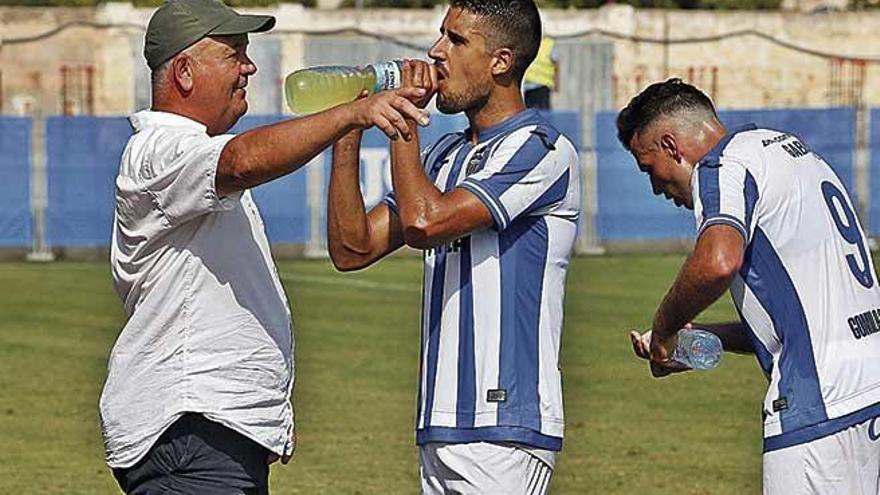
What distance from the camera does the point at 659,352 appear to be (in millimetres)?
6918

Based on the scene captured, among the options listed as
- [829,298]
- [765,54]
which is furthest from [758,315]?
[765,54]

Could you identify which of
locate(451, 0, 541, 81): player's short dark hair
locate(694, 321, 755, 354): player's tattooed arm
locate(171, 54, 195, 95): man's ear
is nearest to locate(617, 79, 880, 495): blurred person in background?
locate(694, 321, 755, 354): player's tattooed arm

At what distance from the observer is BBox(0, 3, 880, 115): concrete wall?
39375 mm

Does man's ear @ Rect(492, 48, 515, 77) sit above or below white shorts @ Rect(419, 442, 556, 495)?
above

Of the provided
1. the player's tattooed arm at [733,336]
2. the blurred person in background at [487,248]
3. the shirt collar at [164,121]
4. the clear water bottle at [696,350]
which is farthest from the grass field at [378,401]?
the shirt collar at [164,121]

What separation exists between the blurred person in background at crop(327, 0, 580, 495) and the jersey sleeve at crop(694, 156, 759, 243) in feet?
1.39

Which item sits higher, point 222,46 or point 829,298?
point 222,46

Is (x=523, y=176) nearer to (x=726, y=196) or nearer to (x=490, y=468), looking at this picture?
(x=726, y=196)

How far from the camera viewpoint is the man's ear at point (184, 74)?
6.17m

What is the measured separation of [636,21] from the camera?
4069 cm

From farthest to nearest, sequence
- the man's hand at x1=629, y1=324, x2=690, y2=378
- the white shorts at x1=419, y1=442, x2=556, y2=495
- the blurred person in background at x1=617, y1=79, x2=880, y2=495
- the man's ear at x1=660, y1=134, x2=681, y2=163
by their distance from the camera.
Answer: the man's hand at x1=629, y1=324, x2=690, y2=378
the man's ear at x1=660, y1=134, x2=681, y2=163
the blurred person in background at x1=617, y1=79, x2=880, y2=495
the white shorts at x1=419, y1=442, x2=556, y2=495

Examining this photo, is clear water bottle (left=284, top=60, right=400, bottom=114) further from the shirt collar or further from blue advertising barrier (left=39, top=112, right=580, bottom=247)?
blue advertising barrier (left=39, top=112, right=580, bottom=247)

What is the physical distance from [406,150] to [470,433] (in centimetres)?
90

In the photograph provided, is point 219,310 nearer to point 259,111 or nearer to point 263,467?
point 263,467
